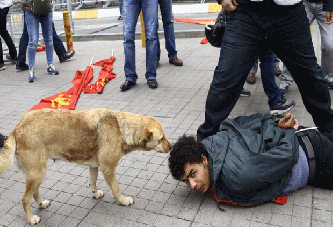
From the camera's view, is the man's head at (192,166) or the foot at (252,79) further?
the foot at (252,79)

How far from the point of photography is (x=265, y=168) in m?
2.61

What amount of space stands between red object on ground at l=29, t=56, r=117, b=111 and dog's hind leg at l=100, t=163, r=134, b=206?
2625 mm

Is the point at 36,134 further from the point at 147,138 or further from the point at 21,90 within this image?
the point at 21,90

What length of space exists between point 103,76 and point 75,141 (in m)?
3.95

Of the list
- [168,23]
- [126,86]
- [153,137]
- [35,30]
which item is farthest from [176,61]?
[153,137]

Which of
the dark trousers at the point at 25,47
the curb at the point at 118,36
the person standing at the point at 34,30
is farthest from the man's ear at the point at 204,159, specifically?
the curb at the point at 118,36

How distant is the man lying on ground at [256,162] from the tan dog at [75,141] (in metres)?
0.36

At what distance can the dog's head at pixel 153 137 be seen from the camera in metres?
2.87

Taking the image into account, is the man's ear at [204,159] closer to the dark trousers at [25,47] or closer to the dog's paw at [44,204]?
the dog's paw at [44,204]

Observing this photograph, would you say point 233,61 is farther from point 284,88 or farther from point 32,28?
point 32,28

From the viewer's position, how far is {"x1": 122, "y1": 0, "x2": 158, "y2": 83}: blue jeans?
18.7 ft

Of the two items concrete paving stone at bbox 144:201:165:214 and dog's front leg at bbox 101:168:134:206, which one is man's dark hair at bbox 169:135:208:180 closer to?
concrete paving stone at bbox 144:201:165:214

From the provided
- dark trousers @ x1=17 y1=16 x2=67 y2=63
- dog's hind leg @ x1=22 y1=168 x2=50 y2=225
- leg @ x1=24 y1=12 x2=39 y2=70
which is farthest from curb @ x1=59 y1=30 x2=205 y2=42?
dog's hind leg @ x1=22 y1=168 x2=50 y2=225

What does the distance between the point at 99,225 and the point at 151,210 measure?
1.47 ft
